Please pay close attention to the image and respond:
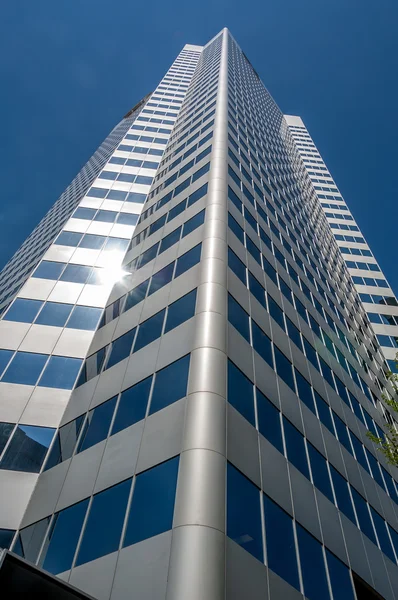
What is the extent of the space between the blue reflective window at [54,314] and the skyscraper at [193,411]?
0.11 metres

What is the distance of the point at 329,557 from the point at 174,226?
59.7ft

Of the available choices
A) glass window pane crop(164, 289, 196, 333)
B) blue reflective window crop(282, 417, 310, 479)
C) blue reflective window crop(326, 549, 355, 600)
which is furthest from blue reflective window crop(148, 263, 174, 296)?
blue reflective window crop(326, 549, 355, 600)

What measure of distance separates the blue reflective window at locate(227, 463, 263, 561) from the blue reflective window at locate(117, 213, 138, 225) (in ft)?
74.6

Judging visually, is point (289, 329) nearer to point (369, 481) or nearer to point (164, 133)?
point (369, 481)

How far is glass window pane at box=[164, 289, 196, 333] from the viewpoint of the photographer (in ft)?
54.3

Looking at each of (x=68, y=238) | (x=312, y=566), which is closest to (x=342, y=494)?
(x=312, y=566)

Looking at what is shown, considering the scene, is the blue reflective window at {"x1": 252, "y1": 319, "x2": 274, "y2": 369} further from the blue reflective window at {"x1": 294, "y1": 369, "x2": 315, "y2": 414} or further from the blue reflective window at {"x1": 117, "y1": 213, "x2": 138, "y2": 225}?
the blue reflective window at {"x1": 117, "y1": 213, "x2": 138, "y2": 225}

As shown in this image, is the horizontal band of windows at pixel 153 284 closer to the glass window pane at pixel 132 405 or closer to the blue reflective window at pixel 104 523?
the glass window pane at pixel 132 405

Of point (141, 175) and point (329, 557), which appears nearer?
point (329, 557)

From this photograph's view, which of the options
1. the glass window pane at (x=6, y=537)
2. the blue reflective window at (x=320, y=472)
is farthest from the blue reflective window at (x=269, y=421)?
the glass window pane at (x=6, y=537)

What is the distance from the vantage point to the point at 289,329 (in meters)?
21.8

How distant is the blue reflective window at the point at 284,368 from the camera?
713 inches

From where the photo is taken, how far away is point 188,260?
19.9 m

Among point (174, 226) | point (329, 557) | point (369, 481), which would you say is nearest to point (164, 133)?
point (174, 226)
